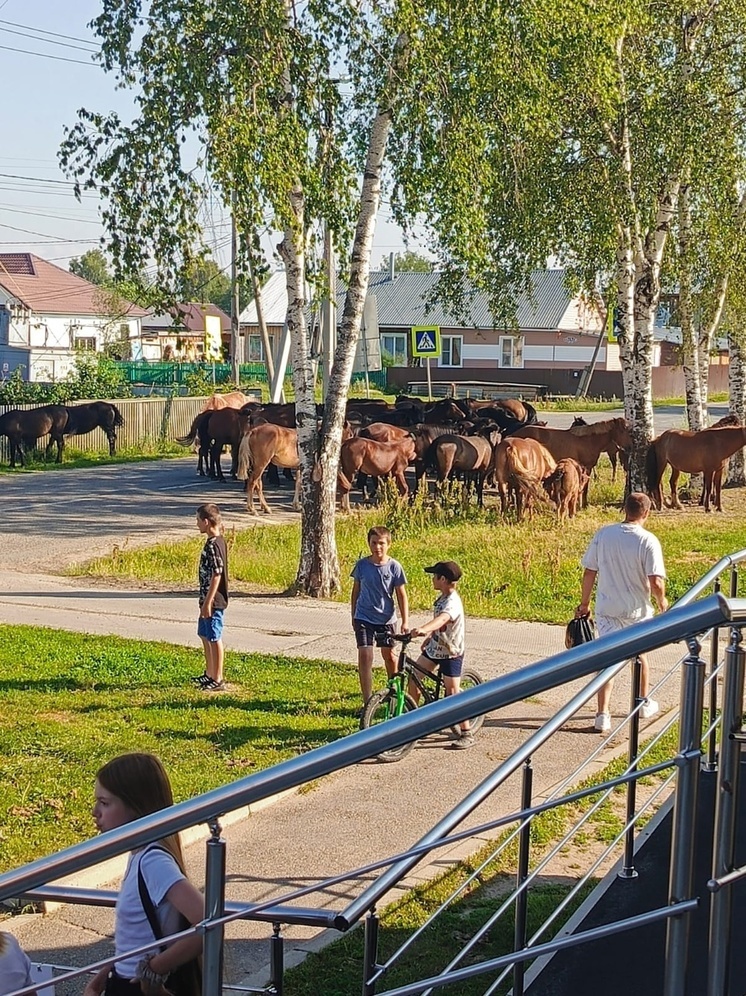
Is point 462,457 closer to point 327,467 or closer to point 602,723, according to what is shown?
point 327,467

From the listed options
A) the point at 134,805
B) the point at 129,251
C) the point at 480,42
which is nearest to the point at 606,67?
the point at 480,42

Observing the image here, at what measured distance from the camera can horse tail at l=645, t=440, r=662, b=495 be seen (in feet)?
79.9

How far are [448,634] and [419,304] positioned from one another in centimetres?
7369

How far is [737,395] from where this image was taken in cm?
2989

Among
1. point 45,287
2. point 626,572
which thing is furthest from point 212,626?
point 45,287

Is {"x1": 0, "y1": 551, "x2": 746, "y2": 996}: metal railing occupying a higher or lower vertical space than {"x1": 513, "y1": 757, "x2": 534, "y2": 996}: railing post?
higher

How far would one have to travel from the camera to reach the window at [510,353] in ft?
251

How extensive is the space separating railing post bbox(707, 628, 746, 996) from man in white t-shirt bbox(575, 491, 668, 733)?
6.84 meters

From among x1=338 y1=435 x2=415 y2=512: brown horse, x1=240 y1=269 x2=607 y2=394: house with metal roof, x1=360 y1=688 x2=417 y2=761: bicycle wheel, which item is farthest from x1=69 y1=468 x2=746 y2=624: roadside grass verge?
x1=240 y1=269 x2=607 y2=394: house with metal roof

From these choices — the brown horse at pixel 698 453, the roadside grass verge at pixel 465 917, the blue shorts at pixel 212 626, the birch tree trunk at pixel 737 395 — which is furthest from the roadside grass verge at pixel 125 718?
the birch tree trunk at pixel 737 395

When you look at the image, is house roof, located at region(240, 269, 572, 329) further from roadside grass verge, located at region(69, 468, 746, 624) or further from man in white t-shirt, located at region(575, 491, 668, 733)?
man in white t-shirt, located at region(575, 491, 668, 733)

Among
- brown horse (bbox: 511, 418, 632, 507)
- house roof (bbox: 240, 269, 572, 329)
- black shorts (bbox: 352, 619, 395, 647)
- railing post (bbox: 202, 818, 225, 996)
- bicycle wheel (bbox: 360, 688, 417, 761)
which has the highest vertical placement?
house roof (bbox: 240, 269, 572, 329)

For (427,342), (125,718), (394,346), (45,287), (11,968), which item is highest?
(45,287)

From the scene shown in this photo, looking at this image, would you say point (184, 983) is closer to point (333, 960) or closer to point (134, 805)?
point (134, 805)
